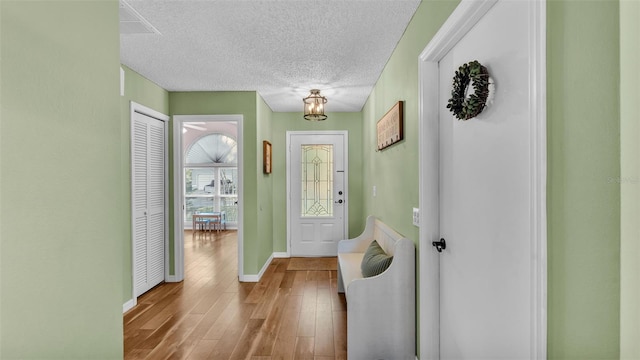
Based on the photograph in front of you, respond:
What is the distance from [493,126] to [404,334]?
151cm

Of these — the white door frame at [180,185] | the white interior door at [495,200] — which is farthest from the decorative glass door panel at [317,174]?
the white interior door at [495,200]

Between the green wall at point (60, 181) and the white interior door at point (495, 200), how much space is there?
4.02 feet

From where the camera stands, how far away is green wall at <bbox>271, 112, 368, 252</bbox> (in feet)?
16.3

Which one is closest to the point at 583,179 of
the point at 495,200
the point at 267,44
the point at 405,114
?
the point at 495,200

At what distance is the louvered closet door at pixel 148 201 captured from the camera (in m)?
3.26

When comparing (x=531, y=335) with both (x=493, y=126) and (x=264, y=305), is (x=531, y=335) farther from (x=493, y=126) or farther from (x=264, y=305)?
(x=264, y=305)

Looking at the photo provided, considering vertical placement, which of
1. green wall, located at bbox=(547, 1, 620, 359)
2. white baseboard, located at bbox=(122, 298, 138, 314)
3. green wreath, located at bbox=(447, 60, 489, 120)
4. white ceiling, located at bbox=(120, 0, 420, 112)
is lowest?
white baseboard, located at bbox=(122, 298, 138, 314)

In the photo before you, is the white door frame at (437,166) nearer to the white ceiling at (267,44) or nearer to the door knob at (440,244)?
the door knob at (440,244)

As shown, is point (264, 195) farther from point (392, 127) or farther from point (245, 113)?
point (392, 127)

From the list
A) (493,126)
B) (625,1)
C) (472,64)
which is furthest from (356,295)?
(625,1)

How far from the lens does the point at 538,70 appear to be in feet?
2.96

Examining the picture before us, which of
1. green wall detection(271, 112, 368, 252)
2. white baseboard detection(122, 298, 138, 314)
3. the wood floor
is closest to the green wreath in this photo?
the wood floor

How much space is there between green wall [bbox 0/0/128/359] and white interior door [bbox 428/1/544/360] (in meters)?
1.23

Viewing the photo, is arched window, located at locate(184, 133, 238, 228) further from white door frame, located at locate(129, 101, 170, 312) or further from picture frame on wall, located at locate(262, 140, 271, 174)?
white door frame, located at locate(129, 101, 170, 312)
